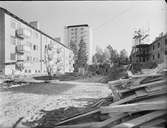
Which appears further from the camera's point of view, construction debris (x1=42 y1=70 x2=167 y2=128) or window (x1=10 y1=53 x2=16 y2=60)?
window (x1=10 y1=53 x2=16 y2=60)

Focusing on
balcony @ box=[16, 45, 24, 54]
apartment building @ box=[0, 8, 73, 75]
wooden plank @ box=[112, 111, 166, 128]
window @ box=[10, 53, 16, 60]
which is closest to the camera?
wooden plank @ box=[112, 111, 166, 128]

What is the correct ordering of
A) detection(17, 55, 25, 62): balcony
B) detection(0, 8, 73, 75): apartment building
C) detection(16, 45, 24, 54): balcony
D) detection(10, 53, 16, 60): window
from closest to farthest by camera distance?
detection(0, 8, 73, 75): apartment building → detection(10, 53, 16, 60): window → detection(16, 45, 24, 54): balcony → detection(17, 55, 25, 62): balcony

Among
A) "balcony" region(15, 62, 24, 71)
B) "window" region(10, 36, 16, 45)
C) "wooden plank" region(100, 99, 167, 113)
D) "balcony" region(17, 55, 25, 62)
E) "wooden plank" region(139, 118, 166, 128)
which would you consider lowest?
"wooden plank" region(139, 118, 166, 128)

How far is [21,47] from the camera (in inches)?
881

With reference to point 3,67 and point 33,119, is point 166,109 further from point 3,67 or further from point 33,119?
point 3,67

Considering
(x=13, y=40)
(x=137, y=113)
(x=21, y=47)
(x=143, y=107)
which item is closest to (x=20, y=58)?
(x=21, y=47)

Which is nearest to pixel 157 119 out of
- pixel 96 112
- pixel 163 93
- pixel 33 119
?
pixel 163 93

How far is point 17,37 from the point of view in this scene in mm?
22562

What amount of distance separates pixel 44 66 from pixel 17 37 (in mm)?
11389

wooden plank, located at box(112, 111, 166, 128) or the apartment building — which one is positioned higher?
the apartment building

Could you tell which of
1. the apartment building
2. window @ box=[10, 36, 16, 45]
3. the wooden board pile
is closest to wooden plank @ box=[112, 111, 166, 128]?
the wooden board pile

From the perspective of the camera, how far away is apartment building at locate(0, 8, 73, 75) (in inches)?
760

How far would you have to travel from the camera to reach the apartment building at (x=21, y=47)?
1930 centimetres

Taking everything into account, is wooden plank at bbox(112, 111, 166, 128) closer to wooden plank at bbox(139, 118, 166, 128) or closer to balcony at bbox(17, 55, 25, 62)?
wooden plank at bbox(139, 118, 166, 128)
